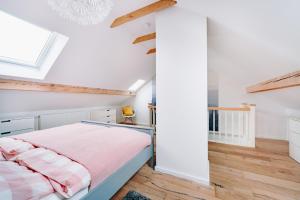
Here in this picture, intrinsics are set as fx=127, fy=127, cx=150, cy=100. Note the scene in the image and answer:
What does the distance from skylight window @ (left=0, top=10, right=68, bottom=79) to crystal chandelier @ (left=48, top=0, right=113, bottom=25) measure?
1.09 metres

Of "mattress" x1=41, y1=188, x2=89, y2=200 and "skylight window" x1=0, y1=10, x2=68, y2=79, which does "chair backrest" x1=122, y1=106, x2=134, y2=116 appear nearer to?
"skylight window" x1=0, y1=10, x2=68, y2=79

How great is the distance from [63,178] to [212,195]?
1.50 m

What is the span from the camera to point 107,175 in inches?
44.6

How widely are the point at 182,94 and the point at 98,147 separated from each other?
1.22m

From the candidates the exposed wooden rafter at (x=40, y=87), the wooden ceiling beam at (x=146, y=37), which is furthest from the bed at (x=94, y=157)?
the wooden ceiling beam at (x=146, y=37)

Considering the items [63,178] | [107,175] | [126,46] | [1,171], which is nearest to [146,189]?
[107,175]

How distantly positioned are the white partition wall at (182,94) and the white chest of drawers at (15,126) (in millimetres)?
2525

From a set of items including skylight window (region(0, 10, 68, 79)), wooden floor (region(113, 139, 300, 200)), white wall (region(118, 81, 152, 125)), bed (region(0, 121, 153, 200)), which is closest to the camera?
bed (region(0, 121, 153, 200))

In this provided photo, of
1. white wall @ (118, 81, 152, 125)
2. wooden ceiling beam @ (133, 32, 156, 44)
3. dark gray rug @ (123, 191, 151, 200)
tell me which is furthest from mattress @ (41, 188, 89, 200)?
white wall @ (118, 81, 152, 125)

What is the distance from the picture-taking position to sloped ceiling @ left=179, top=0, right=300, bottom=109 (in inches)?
45.3

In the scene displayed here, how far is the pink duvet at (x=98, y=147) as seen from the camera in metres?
1.08

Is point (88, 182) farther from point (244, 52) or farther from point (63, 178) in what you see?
point (244, 52)

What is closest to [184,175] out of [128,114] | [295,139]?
[295,139]

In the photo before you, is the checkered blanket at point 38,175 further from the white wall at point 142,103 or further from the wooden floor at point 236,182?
the white wall at point 142,103
